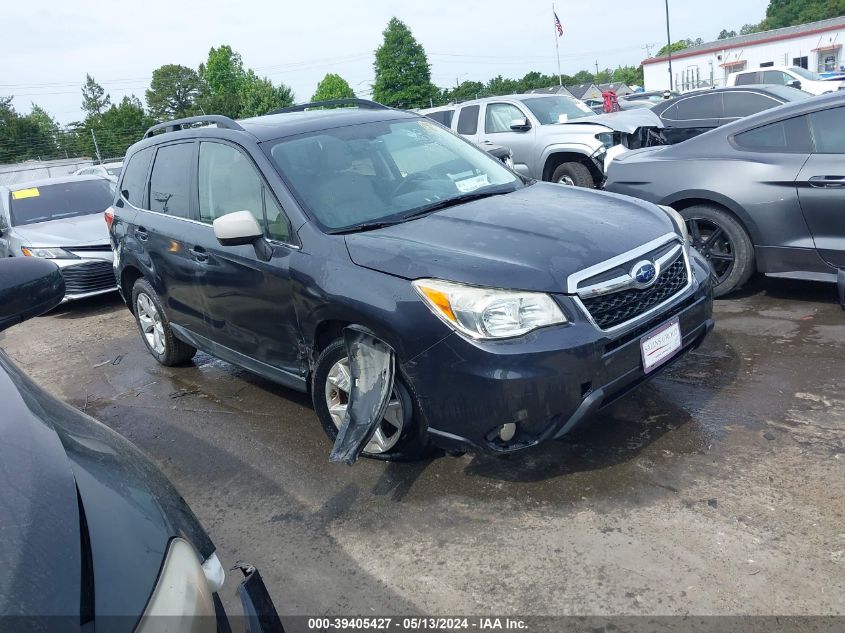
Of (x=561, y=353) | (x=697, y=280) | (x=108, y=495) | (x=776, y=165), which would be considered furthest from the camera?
(x=776, y=165)

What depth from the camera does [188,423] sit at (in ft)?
16.1

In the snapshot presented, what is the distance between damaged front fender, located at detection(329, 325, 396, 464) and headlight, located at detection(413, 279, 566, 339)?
464 millimetres

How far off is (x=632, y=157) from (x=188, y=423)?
14.1ft

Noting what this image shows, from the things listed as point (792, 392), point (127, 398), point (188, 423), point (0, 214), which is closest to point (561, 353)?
point (792, 392)

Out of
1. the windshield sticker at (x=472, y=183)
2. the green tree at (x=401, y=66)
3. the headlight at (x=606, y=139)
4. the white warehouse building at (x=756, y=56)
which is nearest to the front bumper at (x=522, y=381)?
the windshield sticker at (x=472, y=183)

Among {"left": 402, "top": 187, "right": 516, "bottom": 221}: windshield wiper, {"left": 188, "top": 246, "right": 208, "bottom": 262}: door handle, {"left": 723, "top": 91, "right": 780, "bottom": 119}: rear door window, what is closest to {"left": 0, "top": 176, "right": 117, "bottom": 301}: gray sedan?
{"left": 188, "top": 246, "right": 208, "bottom": 262}: door handle

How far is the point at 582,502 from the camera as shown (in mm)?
3295

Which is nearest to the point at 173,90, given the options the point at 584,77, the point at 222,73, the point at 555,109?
the point at 222,73

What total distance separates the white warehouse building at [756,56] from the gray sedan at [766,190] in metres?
52.0

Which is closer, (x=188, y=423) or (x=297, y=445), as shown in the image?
(x=297, y=445)

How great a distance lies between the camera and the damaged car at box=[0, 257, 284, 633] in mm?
1362

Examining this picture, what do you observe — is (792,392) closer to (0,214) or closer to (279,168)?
(279,168)

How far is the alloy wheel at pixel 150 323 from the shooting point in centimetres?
586

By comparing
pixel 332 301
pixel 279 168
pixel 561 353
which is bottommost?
pixel 561 353
